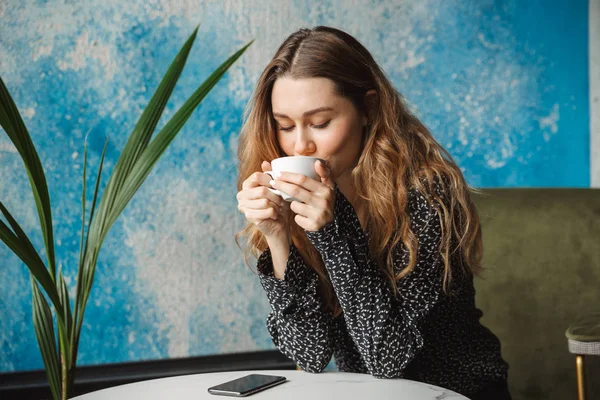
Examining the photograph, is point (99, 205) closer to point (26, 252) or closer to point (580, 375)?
point (26, 252)

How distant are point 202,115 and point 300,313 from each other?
1159mm

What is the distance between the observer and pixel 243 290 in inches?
90.7

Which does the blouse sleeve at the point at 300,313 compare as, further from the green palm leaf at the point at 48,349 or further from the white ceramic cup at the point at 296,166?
the green palm leaf at the point at 48,349

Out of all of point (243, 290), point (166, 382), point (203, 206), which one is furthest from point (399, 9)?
point (166, 382)

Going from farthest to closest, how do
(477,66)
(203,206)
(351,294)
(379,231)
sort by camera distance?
(477,66) → (203,206) → (379,231) → (351,294)

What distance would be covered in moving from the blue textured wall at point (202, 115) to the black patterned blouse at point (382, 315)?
0.95m

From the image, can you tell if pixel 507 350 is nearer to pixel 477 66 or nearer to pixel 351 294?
pixel 351 294

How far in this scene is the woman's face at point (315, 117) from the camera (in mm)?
1317

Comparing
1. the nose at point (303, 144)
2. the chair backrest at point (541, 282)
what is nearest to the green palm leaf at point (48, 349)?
the nose at point (303, 144)

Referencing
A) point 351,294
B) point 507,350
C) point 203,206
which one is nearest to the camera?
point 351,294

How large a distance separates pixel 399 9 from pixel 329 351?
156 centimetres

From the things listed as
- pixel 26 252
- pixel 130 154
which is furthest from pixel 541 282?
pixel 26 252

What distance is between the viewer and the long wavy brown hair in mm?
1321

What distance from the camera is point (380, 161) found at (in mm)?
1364
